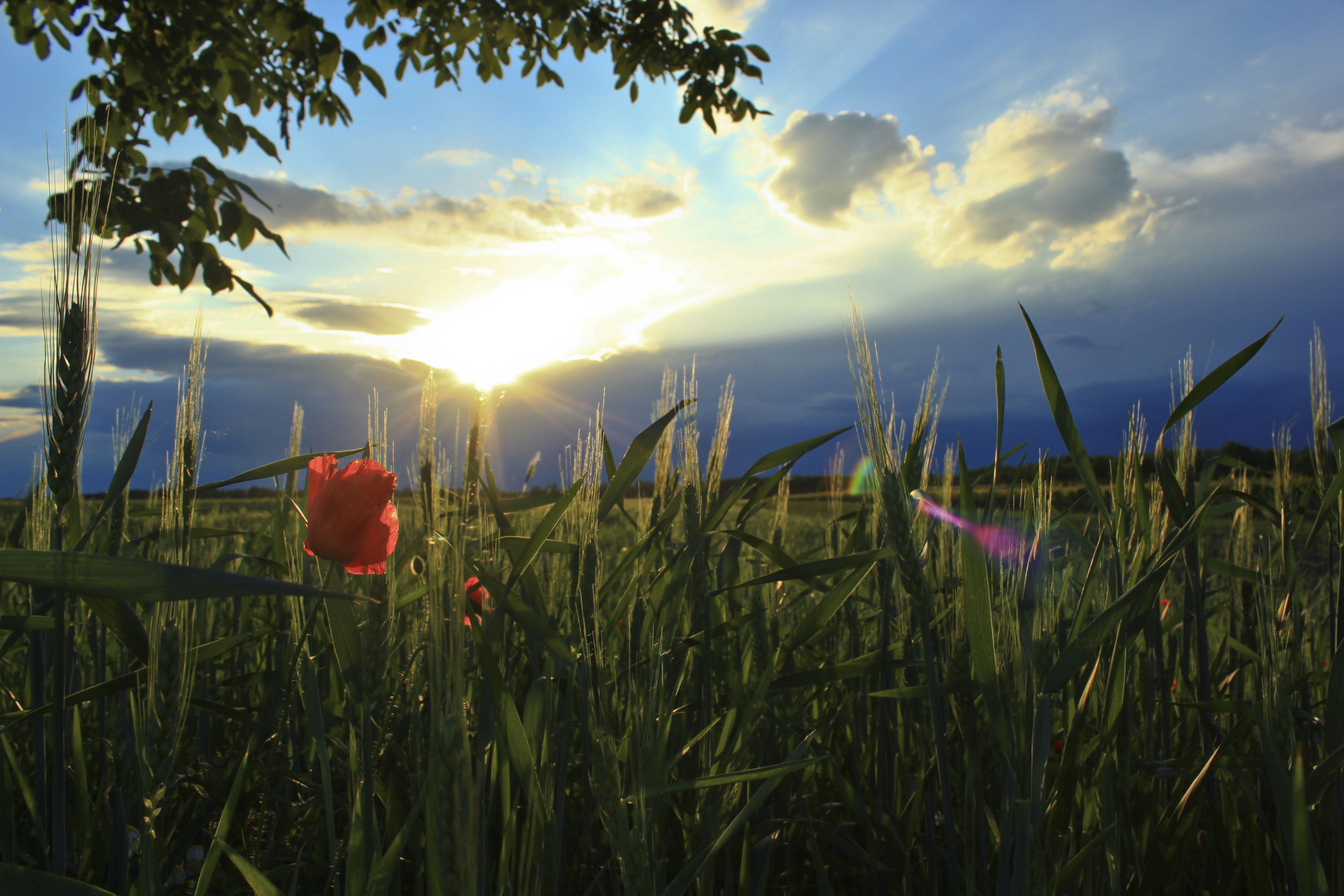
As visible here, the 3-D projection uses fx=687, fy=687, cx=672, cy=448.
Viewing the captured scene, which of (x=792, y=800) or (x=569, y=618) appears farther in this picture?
(x=569, y=618)

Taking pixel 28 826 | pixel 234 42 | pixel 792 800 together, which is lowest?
pixel 28 826

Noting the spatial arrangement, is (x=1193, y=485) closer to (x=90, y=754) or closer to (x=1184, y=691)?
(x=1184, y=691)

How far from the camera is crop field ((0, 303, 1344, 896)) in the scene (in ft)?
2.37

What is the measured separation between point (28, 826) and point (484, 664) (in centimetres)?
127

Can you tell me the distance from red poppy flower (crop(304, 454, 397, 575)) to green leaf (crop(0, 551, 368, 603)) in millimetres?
415

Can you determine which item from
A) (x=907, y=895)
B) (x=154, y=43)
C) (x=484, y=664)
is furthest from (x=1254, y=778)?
(x=154, y=43)

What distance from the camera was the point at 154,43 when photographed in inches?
170

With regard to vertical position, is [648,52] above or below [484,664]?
above

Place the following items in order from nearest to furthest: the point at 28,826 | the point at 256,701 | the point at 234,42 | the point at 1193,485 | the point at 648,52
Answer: the point at 28,826 < the point at 1193,485 < the point at 256,701 < the point at 234,42 < the point at 648,52

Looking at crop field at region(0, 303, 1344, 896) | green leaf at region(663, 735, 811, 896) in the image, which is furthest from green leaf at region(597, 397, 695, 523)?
green leaf at region(663, 735, 811, 896)

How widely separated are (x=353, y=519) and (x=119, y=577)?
46 centimetres

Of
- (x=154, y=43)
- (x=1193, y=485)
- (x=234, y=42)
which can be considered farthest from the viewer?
(x=154, y=43)

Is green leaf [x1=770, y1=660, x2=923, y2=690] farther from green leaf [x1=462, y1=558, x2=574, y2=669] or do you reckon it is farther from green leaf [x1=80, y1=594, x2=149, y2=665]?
green leaf [x1=80, y1=594, x2=149, y2=665]

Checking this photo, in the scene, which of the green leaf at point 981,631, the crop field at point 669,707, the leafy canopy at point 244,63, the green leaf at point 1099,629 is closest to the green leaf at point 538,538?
the crop field at point 669,707
